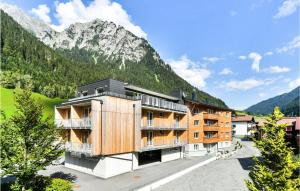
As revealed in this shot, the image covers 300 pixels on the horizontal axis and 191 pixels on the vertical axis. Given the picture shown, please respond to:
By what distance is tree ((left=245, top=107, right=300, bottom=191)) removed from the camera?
13.3m

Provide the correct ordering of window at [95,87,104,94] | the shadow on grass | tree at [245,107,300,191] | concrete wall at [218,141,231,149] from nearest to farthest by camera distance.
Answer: tree at [245,107,300,191]
the shadow on grass
window at [95,87,104,94]
concrete wall at [218,141,231,149]

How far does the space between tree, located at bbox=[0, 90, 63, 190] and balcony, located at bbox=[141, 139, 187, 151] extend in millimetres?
16521

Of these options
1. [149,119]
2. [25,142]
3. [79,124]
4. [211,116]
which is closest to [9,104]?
[79,124]

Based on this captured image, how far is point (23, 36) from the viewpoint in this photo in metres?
178

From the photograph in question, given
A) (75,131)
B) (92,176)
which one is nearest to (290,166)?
(92,176)

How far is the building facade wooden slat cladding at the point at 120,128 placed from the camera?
94.2ft

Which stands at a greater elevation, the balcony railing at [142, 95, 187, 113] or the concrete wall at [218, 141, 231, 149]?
the balcony railing at [142, 95, 187, 113]

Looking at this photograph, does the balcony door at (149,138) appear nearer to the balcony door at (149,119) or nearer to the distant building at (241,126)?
the balcony door at (149,119)

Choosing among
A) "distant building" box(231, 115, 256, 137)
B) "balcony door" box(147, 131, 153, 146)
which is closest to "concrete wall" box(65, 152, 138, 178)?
"balcony door" box(147, 131, 153, 146)

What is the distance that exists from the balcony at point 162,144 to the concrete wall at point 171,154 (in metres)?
1.38

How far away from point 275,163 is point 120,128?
2065 cm

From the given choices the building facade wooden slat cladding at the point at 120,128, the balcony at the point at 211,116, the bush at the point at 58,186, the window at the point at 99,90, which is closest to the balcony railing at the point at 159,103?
the building facade wooden slat cladding at the point at 120,128

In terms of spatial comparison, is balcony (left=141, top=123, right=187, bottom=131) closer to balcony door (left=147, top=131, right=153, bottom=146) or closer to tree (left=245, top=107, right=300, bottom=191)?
balcony door (left=147, top=131, right=153, bottom=146)

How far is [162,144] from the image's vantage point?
128 ft
